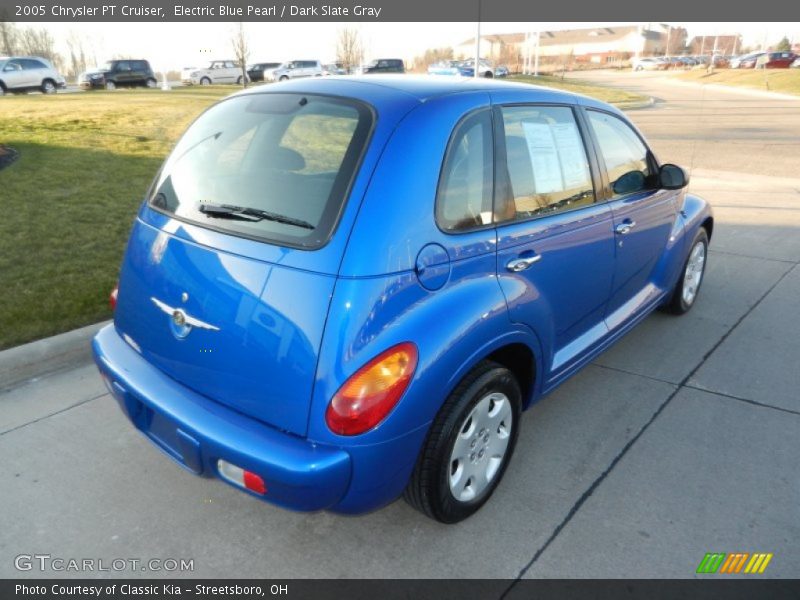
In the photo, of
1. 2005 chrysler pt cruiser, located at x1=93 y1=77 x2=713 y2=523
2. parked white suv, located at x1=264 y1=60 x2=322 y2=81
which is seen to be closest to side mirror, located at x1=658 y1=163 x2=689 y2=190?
2005 chrysler pt cruiser, located at x1=93 y1=77 x2=713 y2=523

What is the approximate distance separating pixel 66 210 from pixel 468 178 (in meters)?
5.70

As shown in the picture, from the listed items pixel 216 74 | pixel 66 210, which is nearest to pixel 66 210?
pixel 66 210

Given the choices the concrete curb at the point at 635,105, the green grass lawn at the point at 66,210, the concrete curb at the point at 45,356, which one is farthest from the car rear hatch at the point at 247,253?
the concrete curb at the point at 635,105

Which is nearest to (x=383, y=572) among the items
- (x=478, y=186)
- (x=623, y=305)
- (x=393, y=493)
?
(x=393, y=493)

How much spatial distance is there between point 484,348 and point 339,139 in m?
0.98

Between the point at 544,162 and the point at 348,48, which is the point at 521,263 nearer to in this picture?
the point at 544,162

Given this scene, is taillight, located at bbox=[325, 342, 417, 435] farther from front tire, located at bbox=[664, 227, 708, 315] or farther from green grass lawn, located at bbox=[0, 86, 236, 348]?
front tire, located at bbox=[664, 227, 708, 315]

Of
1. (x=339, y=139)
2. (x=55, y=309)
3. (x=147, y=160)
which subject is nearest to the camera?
(x=339, y=139)

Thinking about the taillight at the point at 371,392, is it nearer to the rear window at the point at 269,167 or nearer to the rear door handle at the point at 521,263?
the rear window at the point at 269,167

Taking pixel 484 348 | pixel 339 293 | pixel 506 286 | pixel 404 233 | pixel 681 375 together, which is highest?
pixel 404 233

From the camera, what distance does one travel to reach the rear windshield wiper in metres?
2.22

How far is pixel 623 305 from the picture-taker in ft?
12.2

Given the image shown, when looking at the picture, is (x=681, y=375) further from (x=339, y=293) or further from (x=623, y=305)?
(x=339, y=293)

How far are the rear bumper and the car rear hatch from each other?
5 cm
